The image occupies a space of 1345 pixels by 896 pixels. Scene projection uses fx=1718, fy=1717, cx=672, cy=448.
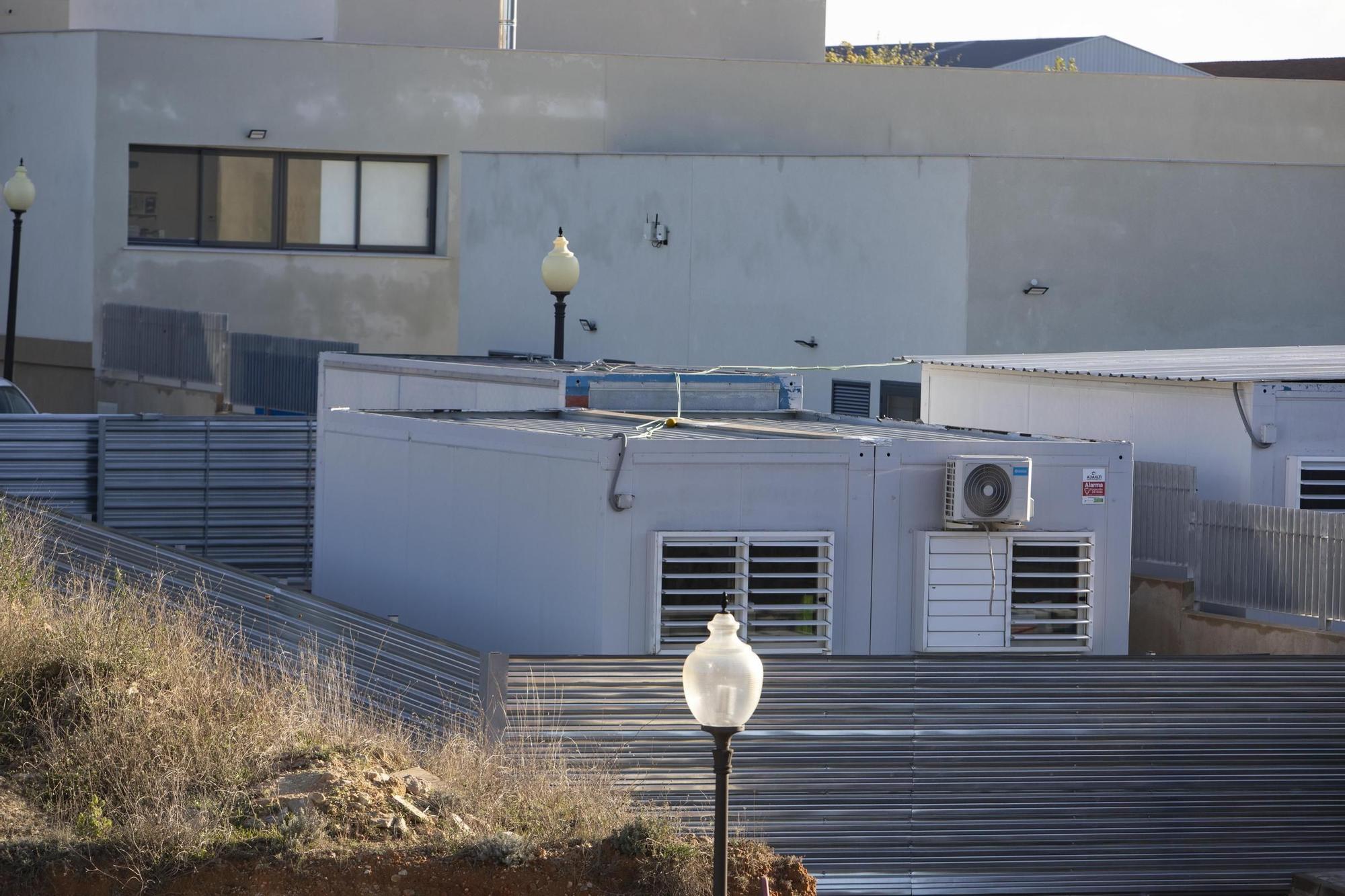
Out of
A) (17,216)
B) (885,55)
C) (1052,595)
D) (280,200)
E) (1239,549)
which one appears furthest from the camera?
(885,55)

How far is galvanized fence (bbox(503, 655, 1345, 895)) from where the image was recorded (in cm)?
1046

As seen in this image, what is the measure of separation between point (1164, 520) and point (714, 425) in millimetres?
4403

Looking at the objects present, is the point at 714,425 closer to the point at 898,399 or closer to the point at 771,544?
the point at 771,544

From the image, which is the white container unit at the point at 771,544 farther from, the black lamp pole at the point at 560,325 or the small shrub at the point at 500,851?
the black lamp pole at the point at 560,325

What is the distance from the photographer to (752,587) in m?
11.8

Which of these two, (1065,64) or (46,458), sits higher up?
(1065,64)

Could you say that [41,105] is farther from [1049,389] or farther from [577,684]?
[577,684]

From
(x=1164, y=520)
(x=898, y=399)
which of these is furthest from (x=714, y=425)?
(x=898, y=399)

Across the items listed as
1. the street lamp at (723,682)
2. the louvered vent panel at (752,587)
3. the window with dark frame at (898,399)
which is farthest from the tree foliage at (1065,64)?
the street lamp at (723,682)

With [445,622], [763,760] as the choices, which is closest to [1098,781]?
[763,760]

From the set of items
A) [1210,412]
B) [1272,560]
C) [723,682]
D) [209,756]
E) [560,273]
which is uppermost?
[560,273]

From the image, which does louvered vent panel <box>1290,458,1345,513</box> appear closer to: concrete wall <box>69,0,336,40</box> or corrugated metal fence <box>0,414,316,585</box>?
corrugated metal fence <box>0,414,316,585</box>

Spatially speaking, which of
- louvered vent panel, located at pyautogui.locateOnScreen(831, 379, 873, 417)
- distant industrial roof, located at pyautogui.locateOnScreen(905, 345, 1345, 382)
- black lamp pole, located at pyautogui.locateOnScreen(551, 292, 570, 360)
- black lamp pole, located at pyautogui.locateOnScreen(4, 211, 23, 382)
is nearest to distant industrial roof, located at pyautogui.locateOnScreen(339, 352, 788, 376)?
black lamp pole, located at pyautogui.locateOnScreen(551, 292, 570, 360)

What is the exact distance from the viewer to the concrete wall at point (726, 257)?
24.6 meters
